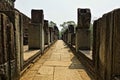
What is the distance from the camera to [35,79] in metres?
4.34

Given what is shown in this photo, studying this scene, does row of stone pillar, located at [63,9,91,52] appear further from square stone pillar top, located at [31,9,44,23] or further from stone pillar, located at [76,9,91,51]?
square stone pillar top, located at [31,9,44,23]

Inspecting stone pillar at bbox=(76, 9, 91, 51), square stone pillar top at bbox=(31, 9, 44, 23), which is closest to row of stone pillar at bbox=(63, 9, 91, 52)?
stone pillar at bbox=(76, 9, 91, 51)

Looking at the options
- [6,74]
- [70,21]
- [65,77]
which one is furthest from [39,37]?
[70,21]

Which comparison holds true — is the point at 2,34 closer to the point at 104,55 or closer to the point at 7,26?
the point at 7,26

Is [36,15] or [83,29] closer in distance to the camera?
[83,29]

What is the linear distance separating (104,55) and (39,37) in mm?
6144

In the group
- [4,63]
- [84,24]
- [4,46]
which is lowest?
[4,63]

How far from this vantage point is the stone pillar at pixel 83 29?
8.73 meters

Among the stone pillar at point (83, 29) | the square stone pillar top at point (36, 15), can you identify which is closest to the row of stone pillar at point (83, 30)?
the stone pillar at point (83, 29)

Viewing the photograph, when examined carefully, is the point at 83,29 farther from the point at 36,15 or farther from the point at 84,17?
the point at 36,15

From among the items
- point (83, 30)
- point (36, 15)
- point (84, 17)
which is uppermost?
point (36, 15)

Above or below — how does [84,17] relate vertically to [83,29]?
above

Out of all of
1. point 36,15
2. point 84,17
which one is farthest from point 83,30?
point 36,15

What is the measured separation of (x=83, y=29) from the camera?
8.91 m
